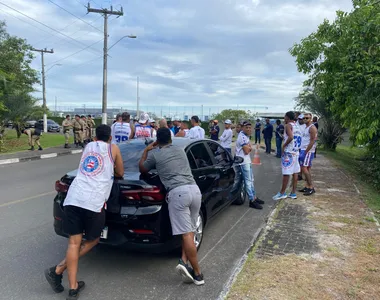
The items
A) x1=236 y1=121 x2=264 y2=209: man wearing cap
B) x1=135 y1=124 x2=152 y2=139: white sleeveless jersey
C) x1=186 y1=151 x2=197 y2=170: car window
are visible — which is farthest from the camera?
x1=135 y1=124 x2=152 y2=139: white sleeveless jersey

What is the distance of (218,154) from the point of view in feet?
18.3

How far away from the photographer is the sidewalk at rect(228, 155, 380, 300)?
129 inches

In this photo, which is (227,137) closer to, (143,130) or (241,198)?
(143,130)

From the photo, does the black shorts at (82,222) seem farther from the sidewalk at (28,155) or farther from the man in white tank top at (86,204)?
the sidewalk at (28,155)

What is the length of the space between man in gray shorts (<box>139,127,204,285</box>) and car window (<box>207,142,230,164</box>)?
183cm

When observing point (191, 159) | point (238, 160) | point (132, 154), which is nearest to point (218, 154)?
point (238, 160)

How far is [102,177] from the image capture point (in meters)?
3.23

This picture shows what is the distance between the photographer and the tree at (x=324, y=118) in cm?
1900

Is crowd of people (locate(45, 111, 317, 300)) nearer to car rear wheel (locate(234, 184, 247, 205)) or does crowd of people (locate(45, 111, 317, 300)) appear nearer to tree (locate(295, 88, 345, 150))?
car rear wheel (locate(234, 184, 247, 205))

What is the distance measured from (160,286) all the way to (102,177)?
131cm

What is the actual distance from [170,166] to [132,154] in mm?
1168

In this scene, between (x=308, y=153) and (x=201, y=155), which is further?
(x=308, y=153)

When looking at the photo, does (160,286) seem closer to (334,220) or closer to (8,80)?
(334,220)

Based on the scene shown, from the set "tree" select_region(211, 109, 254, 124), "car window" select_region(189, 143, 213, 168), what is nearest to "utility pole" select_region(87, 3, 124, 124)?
"car window" select_region(189, 143, 213, 168)
